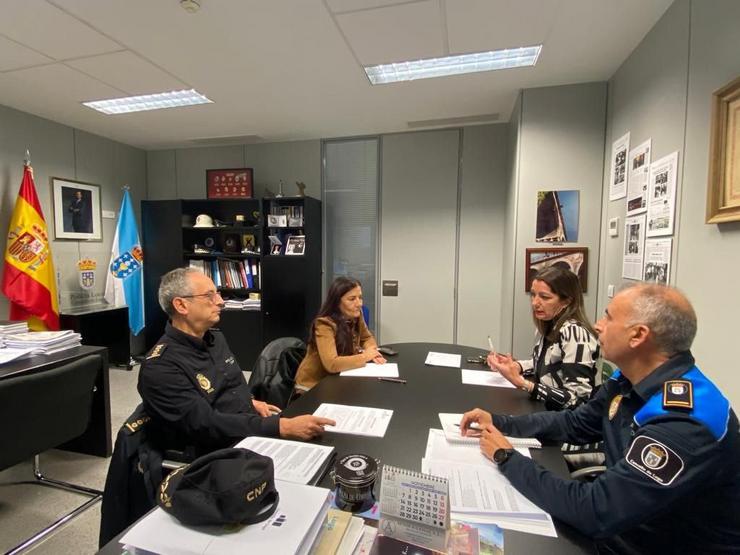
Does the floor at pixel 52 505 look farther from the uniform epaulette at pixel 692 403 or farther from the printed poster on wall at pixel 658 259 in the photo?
the printed poster on wall at pixel 658 259

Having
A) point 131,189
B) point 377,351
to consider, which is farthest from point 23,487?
point 131,189

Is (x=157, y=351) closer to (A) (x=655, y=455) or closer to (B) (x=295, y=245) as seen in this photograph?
(A) (x=655, y=455)

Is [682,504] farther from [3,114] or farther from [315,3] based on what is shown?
[3,114]

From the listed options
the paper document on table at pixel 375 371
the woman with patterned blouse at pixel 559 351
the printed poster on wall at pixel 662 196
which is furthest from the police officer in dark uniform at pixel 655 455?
the printed poster on wall at pixel 662 196

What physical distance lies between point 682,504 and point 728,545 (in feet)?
0.40

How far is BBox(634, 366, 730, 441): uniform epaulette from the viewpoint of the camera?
0.86m

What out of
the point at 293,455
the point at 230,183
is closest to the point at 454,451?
the point at 293,455

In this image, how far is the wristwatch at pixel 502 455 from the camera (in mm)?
1060

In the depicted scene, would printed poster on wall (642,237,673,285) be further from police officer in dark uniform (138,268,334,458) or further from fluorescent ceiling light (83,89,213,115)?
fluorescent ceiling light (83,89,213,115)

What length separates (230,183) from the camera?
14.6 ft

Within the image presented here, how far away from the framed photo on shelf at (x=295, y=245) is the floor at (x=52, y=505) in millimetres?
2472

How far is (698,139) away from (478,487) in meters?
1.80

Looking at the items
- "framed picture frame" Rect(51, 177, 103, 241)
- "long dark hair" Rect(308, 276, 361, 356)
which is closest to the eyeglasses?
"long dark hair" Rect(308, 276, 361, 356)

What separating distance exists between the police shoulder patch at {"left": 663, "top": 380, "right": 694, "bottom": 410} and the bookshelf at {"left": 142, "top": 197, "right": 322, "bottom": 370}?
11.7 feet
